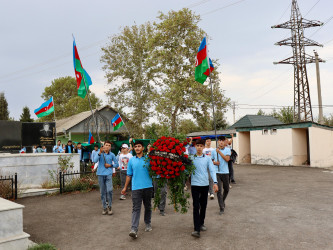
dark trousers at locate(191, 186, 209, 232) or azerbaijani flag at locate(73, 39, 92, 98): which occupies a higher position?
azerbaijani flag at locate(73, 39, 92, 98)

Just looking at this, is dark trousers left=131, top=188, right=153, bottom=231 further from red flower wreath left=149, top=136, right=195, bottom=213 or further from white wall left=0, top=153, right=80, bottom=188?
white wall left=0, top=153, right=80, bottom=188

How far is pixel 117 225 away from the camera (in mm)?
6551

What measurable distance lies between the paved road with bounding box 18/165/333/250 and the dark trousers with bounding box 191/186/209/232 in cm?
29

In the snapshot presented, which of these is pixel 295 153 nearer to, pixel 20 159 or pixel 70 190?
pixel 70 190

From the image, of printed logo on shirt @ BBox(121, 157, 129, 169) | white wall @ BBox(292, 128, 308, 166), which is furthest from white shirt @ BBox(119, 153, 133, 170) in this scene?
white wall @ BBox(292, 128, 308, 166)

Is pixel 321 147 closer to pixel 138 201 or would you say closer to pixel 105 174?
pixel 105 174

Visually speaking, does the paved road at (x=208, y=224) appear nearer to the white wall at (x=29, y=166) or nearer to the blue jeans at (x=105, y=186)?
the blue jeans at (x=105, y=186)

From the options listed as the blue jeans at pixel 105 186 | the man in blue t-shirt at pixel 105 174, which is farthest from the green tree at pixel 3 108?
the blue jeans at pixel 105 186

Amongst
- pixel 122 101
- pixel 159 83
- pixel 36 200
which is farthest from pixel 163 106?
pixel 36 200

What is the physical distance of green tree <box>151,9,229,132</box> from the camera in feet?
80.8

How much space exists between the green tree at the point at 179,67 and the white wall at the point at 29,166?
44.7 feet

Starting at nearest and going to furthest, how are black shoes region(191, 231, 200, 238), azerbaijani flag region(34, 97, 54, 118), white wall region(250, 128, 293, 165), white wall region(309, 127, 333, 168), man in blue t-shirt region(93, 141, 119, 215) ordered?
black shoes region(191, 231, 200, 238)
man in blue t-shirt region(93, 141, 119, 215)
white wall region(309, 127, 333, 168)
azerbaijani flag region(34, 97, 54, 118)
white wall region(250, 128, 293, 165)

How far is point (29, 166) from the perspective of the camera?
11484 mm

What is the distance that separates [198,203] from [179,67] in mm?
21200
